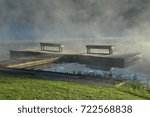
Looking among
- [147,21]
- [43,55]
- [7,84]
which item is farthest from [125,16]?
[7,84]

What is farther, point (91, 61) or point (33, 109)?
point (91, 61)

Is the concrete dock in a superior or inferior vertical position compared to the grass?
superior

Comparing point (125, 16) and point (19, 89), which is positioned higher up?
point (125, 16)

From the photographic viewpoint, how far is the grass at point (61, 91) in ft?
28.9

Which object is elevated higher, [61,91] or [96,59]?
[96,59]

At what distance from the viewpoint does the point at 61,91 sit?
9.30 metres

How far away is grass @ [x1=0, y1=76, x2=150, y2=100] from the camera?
880cm

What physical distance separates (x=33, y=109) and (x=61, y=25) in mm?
40967

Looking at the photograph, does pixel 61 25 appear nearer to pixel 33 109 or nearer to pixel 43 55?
pixel 43 55

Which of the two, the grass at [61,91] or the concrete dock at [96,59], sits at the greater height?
the concrete dock at [96,59]

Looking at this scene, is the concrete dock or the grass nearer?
the grass

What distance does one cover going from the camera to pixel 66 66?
18312 millimetres

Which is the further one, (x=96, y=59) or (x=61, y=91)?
(x=96, y=59)

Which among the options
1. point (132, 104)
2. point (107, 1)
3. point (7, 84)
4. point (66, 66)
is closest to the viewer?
point (132, 104)
